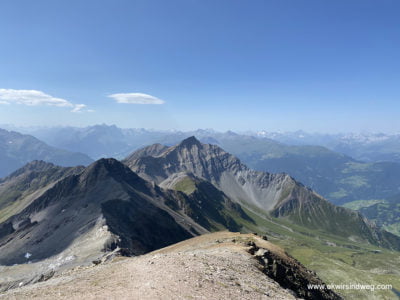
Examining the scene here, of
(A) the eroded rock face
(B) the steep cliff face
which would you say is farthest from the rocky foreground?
(B) the steep cliff face

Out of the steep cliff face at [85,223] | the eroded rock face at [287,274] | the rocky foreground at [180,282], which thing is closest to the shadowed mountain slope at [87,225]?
the steep cliff face at [85,223]

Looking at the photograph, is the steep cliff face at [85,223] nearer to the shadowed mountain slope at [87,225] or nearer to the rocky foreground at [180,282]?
the shadowed mountain slope at [87,225]

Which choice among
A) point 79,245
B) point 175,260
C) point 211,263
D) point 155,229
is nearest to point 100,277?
point 175,260

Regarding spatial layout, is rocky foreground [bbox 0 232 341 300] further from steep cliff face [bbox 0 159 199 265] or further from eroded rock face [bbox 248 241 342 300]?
steep cliff face [bbox 0 159 199 265]

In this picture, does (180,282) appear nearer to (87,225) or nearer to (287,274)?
(287,274)

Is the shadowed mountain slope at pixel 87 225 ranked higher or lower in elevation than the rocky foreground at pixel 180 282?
lower

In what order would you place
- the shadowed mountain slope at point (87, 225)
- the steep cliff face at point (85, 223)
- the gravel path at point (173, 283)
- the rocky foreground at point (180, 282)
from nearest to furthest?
1. the gravel path at point (173, 283)
2. the rocky foreground at point (180, 282)
3. the shadowed mountain slope at point (87, 225)
4. the steep cliff face at point (85, 223)

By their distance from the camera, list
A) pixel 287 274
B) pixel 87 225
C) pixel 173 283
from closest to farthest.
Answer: pixel 173 283 → pixel 287 274 → pixel 87 225

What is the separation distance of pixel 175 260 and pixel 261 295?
11.7 meters

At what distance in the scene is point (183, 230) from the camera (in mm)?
177625

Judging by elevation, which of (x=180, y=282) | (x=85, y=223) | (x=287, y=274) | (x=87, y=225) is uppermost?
(x=180, y=282)

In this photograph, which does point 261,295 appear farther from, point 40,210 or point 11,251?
point 40,210

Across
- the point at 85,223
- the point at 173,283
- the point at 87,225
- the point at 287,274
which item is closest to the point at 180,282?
the point at 173,283

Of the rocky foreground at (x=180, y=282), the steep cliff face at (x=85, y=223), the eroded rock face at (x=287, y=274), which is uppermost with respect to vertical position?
the rocky foreground at (x=180, y=282)
